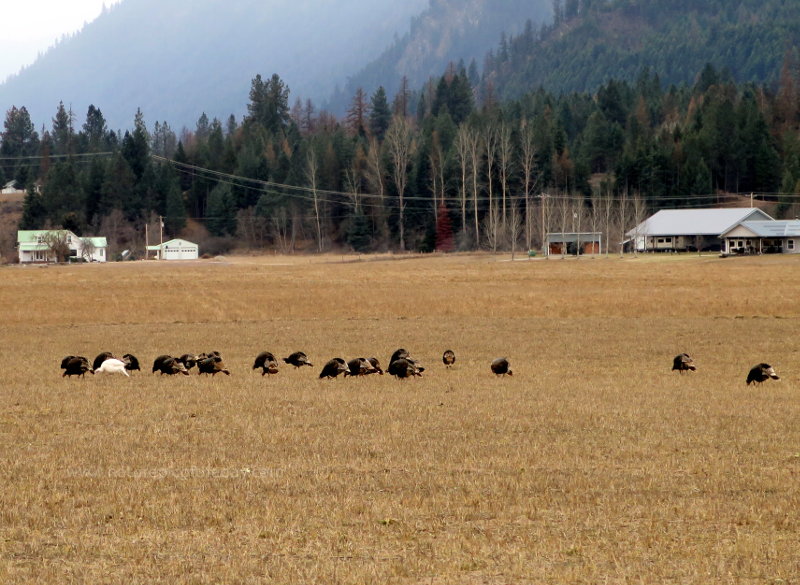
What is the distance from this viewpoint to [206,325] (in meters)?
41.6

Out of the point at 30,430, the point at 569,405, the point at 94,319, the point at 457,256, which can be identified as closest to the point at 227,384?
the point at 30,430

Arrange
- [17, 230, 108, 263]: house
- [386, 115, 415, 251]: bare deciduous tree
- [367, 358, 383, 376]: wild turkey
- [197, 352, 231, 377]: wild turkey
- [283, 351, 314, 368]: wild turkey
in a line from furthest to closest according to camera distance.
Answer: [386, 115, 415, 251]: bare deciduous tree
[17, 230, 108, 263]: house
[283, 351, 314, 368]: wild turkey
[197, 352, 231, 377]: wild turkey
[367, 358, 383, 376]: wild turkey

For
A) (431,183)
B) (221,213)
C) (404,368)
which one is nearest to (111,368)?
(404,368)

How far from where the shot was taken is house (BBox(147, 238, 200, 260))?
140000 millimetres

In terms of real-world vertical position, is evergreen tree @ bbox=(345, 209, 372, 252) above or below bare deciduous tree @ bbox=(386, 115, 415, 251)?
below

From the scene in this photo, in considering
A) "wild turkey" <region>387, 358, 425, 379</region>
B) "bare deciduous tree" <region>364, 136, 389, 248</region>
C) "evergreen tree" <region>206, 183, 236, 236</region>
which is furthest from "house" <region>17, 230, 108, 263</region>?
"wild turkey" <region>387, 358, 425, 379</region>

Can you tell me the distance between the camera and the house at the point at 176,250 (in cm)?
14000

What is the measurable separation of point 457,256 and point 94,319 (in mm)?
79346

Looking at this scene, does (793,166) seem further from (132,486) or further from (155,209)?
(132,486)

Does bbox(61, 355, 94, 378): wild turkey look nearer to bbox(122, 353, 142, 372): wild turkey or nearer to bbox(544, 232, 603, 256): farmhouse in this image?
bbox(122, 353, 142, 372): wild turkey

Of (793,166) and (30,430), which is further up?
(793,166)

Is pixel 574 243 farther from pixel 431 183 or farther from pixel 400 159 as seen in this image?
pixel 400 159

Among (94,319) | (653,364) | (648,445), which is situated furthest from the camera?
(94,319)

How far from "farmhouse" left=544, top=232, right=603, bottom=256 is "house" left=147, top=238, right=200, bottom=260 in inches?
1974
